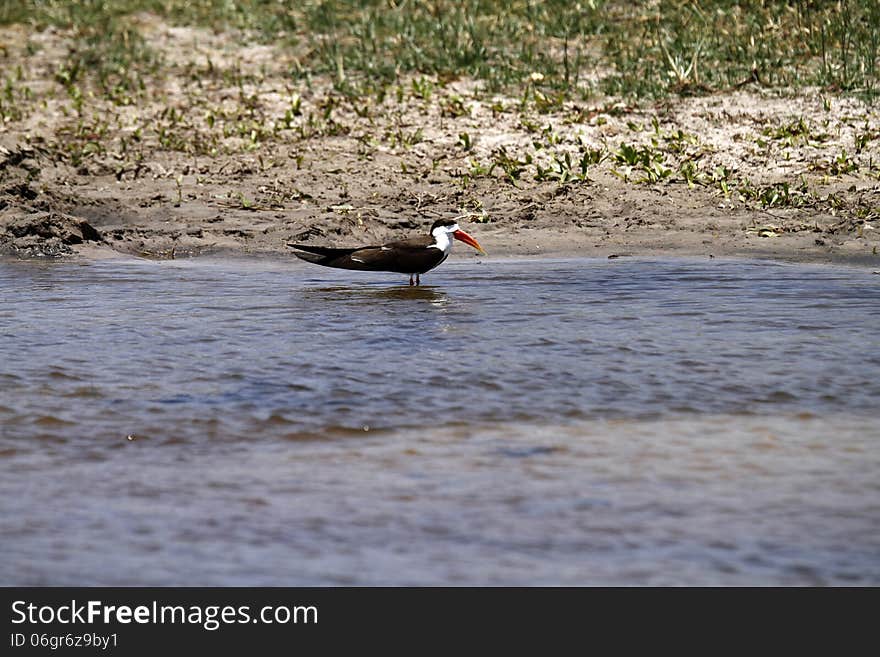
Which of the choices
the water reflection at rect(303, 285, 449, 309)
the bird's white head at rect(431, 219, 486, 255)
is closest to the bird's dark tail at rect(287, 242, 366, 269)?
the water reflection at rect(303, 285, 449, 309)

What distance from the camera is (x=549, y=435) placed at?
16.8ft

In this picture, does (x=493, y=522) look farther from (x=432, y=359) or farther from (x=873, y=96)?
(x=873, y=96)

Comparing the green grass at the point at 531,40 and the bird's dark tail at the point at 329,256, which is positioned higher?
the green grass at the point at 531,40

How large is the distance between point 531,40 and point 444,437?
383 inches

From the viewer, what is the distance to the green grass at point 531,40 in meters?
12.8

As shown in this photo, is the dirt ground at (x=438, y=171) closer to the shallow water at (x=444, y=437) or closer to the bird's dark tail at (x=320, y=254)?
the bird's dark tail at (x=320, y=254)

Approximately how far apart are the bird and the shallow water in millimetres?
612

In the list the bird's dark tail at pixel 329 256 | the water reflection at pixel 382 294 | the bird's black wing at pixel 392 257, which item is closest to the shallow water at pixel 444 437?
the water reflection at pixel 382 294

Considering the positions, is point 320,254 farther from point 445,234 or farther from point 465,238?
point 465,238

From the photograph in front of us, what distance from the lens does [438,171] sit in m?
11.6

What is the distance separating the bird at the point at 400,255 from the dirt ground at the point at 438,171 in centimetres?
114

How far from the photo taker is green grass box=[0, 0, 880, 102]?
505 inches

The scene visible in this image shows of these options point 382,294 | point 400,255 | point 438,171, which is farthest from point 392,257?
point 438,171
